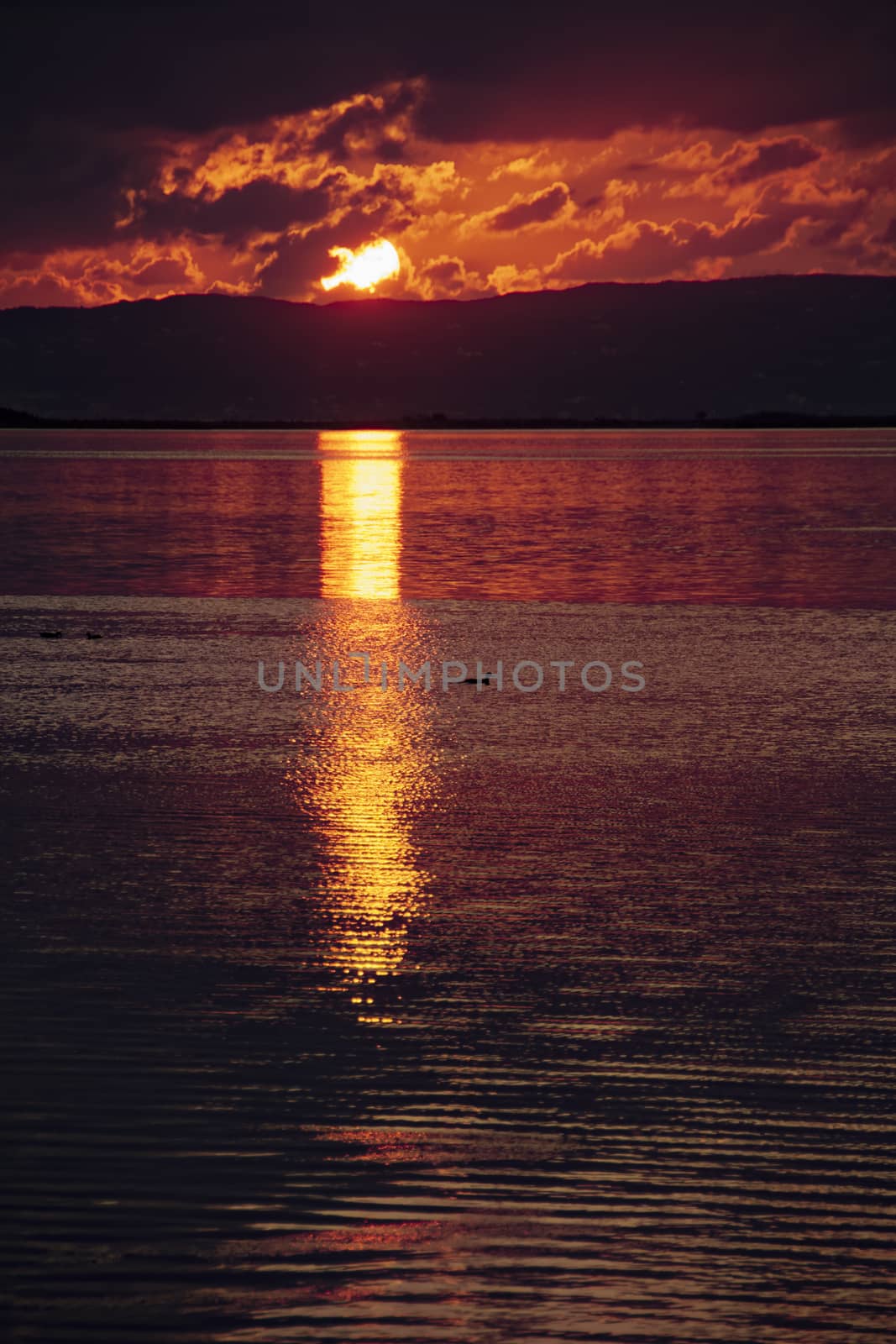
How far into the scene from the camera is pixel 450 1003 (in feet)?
26.1

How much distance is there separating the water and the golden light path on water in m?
0.05

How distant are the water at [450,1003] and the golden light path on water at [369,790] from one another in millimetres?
48

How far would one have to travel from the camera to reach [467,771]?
1368 cm

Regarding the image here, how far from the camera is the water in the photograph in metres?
5.30

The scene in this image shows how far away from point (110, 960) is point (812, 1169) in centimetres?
396

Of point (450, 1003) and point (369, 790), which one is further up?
point (369, 790)

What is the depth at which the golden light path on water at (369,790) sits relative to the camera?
908 centimetres

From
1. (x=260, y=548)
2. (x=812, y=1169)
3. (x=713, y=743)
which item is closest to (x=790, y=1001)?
(x=812, y=1169)

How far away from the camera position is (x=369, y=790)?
42.5ft

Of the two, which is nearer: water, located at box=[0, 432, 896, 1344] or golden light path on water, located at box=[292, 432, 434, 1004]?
water, located at box=[0, 432, 896, 1344]

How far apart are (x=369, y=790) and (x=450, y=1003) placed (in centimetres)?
508

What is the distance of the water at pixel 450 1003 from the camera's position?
5.30 m

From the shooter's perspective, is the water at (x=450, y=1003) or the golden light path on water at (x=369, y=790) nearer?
the water at (x=450, y=1003)

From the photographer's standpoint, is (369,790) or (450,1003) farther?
(369,790)
